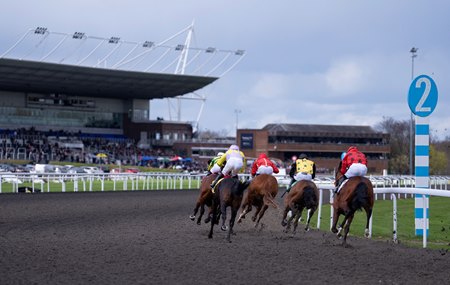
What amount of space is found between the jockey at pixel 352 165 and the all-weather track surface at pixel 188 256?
1086 mm

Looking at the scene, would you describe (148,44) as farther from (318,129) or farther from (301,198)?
(301,198)

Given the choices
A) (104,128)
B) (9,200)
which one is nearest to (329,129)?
(104,128)

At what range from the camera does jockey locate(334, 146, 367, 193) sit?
12.5m

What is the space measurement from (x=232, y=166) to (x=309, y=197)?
1780 mm

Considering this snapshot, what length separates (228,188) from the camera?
514 inches

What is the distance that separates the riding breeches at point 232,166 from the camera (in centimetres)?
1343

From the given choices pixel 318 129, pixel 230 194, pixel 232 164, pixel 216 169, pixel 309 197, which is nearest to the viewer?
pixel 230 194

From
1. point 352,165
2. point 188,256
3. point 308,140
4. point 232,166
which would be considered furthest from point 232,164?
point 308,140

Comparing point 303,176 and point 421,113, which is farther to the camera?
point 303,176

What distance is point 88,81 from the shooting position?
6231cm

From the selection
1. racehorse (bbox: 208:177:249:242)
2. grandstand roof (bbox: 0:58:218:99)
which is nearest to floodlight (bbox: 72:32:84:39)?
grandstand roof (bbox: 0:58:218:99)

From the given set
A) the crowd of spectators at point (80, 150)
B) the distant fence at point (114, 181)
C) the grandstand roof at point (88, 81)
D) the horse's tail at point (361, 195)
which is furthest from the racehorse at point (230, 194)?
the crowd of spectators at point (80, 150)

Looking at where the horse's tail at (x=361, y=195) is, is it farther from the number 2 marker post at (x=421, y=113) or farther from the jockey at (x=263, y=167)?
the jockey at (x=263, y=167)

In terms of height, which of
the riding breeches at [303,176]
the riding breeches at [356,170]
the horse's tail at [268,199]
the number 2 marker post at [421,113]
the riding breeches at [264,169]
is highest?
the number 2 marker post at [421,113]
